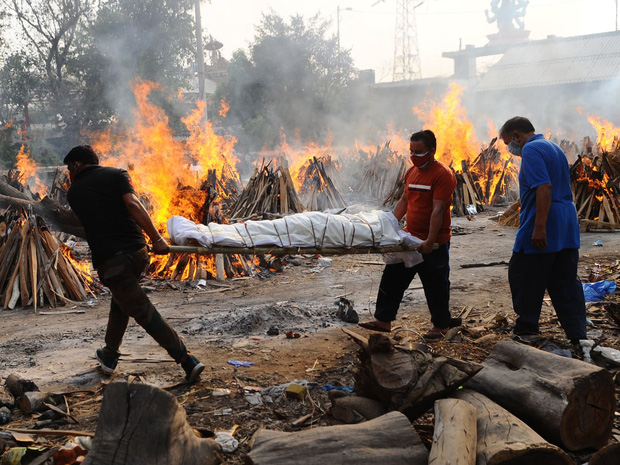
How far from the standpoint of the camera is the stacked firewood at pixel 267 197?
12.2 m

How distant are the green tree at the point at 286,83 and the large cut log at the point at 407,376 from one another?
31343mm

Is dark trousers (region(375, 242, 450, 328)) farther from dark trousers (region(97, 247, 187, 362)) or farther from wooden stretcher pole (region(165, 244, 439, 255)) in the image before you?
dark trousers (region(97, 247, 187, 362))

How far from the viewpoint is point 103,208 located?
3959 mm

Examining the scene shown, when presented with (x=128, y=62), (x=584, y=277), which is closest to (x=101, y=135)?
(x=128, y=62)

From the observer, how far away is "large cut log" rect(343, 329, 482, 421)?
3139 mm

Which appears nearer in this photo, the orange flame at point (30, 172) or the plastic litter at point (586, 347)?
the plastic litter at point (586, 347)

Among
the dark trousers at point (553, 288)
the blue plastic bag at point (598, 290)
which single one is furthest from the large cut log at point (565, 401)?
the blue plastic bag at point (598, 290)

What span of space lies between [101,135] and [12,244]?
69.6ft

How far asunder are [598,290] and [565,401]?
3653 millimetres

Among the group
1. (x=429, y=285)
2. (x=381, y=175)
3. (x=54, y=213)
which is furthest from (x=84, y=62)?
(x=429, y=285)

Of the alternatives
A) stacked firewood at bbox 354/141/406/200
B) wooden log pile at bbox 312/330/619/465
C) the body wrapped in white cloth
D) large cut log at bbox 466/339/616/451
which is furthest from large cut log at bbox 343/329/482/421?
stacked firewood at bbox 354/141/406/200

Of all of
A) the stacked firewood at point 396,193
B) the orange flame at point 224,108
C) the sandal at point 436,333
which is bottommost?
the sandal at point 436,333

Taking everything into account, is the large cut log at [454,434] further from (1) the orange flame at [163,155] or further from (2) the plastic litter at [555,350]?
(1) the orange flame at [163,155]

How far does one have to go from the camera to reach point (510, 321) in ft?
17.5
